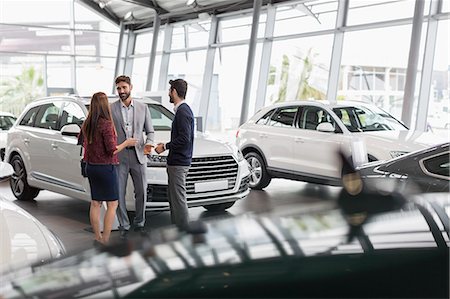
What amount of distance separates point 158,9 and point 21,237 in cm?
1697

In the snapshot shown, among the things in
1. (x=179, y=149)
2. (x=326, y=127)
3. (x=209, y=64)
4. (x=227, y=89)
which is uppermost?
(x=209, y=64)

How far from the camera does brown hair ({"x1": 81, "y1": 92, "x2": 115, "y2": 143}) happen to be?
4.82m

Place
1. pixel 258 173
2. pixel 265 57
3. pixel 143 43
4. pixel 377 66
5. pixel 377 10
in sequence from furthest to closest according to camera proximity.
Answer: pixel 143 43 → pixel 265 57 → pixel 377 66 → pixel 377 10 → pixel 258 173

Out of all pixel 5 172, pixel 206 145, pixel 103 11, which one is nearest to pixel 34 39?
pixel 103 11

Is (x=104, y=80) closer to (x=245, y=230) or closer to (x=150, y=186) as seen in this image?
(x=150, y=186)

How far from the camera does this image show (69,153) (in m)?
6.20

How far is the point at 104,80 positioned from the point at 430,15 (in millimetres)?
13502

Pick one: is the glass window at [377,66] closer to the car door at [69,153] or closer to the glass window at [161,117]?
the glass window at [161,117]

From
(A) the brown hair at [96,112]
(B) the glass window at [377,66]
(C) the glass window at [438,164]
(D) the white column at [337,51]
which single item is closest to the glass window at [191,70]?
(D) the white column at [337,51]

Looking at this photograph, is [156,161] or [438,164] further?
[156,161]

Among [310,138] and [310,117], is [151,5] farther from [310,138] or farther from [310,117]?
[310,138]

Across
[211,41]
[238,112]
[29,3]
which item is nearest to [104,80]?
[29,3]

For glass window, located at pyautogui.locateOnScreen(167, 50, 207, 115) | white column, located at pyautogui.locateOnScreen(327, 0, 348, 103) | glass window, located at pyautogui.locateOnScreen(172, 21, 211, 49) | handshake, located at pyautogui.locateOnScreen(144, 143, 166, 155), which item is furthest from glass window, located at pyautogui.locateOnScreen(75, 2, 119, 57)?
handshake, located at pyautogui.locateOnScreen(144, 143, 166, 155)

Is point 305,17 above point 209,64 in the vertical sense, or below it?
above
